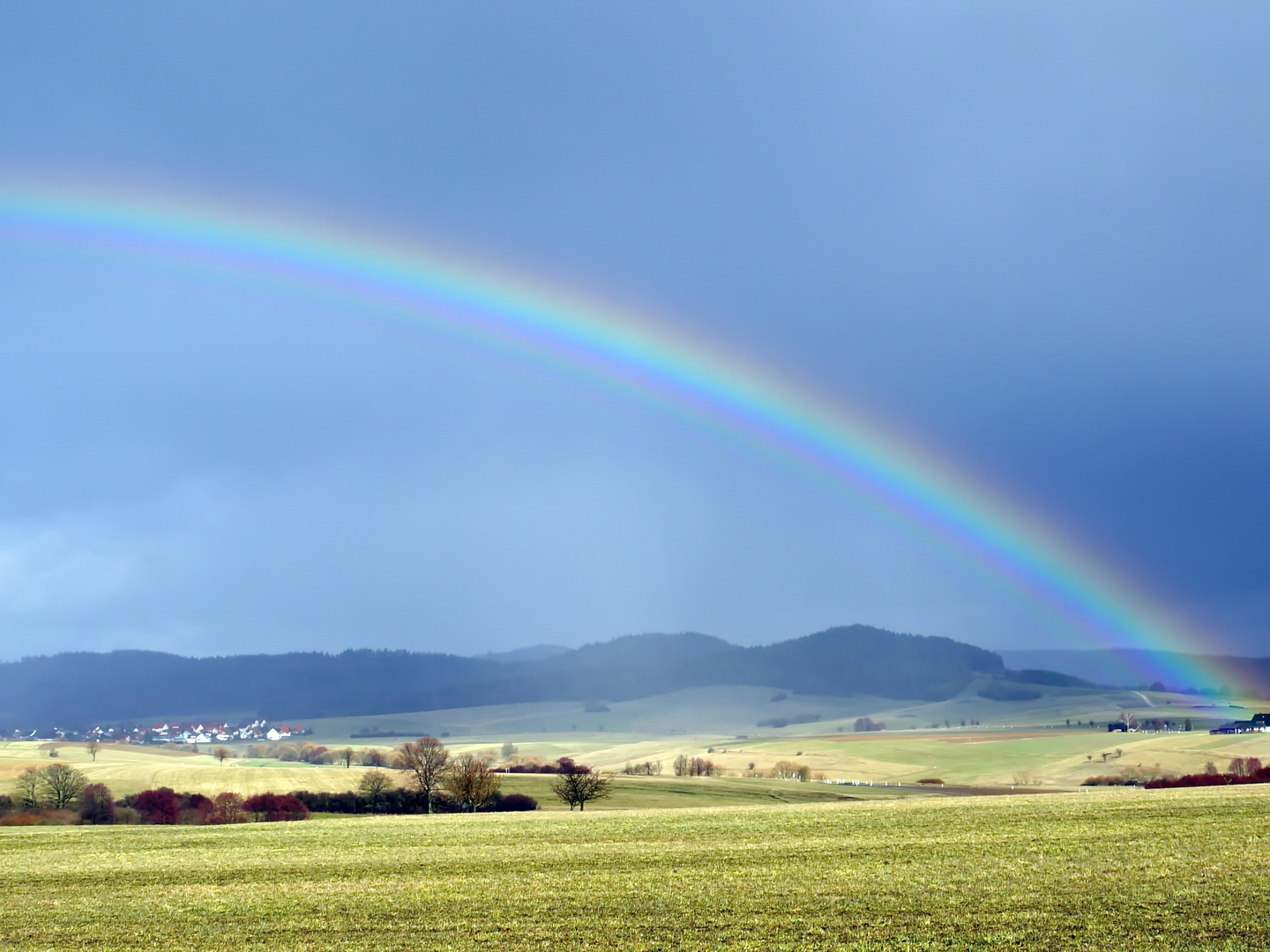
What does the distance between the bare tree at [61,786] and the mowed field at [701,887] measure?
57541 mm

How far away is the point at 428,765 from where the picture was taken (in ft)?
292

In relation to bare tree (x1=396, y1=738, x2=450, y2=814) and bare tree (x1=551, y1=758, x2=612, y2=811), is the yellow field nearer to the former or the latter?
bare tree (x1=551, y1=758, x2=612, y2=811)

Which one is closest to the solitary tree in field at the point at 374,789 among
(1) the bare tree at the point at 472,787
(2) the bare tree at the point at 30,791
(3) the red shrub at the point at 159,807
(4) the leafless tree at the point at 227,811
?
(1) the bare tree at the point at 472,787

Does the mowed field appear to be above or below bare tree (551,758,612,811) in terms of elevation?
above

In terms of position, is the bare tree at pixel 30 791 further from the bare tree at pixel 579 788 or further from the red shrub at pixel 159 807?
the bare tree at pixel 579 788

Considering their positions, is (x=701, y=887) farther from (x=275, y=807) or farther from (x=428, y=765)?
(x=428, y=765)

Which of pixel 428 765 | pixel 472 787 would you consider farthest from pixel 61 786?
pixel 472 787

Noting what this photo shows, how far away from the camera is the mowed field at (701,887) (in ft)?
64.8

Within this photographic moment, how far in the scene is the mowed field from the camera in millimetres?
19766

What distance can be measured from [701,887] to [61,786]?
88792 mm

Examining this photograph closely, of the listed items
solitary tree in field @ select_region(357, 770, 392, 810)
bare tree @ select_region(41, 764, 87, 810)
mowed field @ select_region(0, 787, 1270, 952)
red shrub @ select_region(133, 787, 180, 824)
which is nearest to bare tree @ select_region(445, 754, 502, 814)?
solitary tree in field @ select_region(357, 770, 392, 810)

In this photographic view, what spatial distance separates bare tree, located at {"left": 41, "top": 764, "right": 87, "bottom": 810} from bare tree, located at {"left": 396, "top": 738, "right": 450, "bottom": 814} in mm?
29852

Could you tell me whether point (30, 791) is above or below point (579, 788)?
below

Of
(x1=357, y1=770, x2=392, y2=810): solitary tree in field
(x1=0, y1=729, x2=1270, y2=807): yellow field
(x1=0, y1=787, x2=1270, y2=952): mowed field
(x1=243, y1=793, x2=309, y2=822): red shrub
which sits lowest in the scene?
(x1=0, y1=729, x2=1270, y2=807): yellow field
